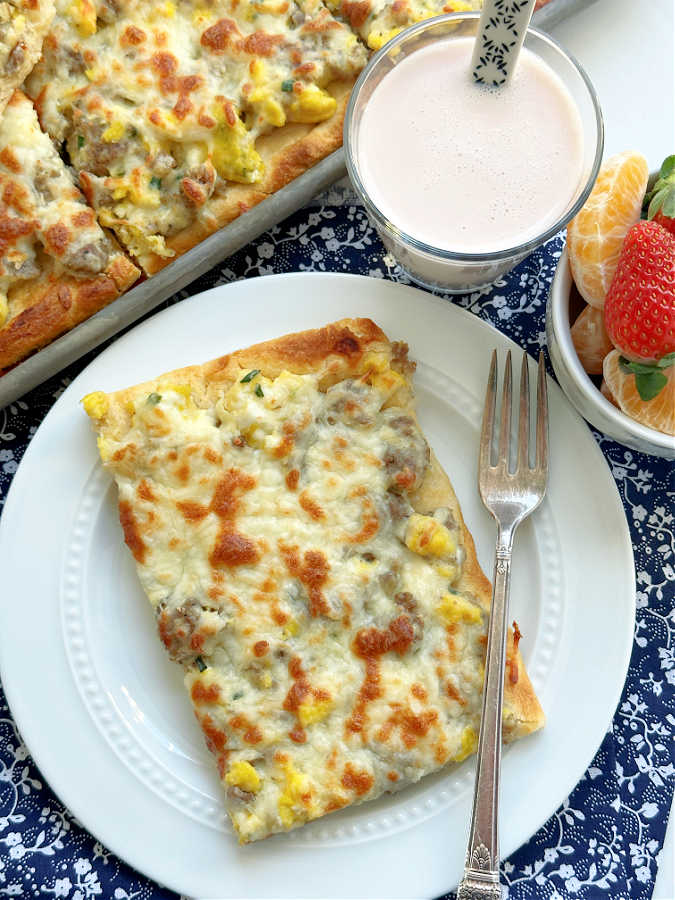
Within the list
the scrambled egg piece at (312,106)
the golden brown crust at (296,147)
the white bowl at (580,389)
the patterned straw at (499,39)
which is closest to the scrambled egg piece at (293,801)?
the white bowl at (580,389)

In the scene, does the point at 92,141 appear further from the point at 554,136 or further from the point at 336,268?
the point at 554,136

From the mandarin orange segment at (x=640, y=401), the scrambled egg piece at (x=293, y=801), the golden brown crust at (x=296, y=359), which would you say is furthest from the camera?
the golden brown crust at (x=296, y=359)

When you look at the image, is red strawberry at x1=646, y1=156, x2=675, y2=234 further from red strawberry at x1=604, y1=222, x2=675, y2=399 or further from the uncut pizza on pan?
the uncut pizza on pan

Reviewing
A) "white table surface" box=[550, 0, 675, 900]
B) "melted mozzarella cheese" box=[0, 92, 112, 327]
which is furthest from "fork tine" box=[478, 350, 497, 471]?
"melted mozzarella cheese" box=[0, 92, 112, 327]

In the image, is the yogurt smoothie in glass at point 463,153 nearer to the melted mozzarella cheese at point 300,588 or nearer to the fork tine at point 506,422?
the fork tine at point 506,422

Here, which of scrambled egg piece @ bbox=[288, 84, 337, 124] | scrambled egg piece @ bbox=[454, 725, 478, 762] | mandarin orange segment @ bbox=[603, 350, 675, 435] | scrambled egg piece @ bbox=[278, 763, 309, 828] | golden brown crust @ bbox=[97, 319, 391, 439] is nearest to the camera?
scrambled egg piece @ bbox=[278, 763, 309, 828]

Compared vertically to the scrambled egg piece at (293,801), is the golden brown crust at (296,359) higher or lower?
higher

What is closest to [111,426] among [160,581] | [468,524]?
[160,581]
